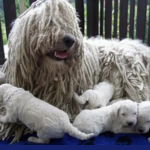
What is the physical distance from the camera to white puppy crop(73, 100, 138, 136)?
138 centimetres

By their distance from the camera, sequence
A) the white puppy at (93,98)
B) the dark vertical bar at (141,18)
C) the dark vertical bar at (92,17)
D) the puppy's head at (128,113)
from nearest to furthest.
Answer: the puppy's head at (128,113)
the white puppy at (93,98)
the dark vertical bar at (141,18)
the dark vertical bar at (92,17)

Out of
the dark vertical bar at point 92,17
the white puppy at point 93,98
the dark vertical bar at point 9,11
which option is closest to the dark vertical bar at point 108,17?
the dark vertical bar at point 92,17

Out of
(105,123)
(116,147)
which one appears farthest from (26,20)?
(116,147)

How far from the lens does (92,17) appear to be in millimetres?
2617

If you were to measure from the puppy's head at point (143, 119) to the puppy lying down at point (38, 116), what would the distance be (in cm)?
28

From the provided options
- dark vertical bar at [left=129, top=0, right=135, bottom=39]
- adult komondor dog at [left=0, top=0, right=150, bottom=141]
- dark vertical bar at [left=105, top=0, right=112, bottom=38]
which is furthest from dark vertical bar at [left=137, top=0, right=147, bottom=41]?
adult komondor dog at [left=0, top=0, right=150, bottom=141]

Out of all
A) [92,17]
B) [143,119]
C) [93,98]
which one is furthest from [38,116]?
[92,17]

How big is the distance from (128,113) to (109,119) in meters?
0.11

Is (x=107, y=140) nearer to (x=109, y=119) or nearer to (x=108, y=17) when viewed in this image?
(x=109, y=119)

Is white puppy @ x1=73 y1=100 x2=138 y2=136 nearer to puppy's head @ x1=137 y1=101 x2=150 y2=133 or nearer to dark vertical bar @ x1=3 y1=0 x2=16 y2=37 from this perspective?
puppy's head @ x1=137 y1=101 x2=150 y2=133

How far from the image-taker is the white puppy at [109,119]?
1375 mm

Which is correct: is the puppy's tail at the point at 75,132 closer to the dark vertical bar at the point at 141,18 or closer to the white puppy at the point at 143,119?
the white puppy at the point at 143,119

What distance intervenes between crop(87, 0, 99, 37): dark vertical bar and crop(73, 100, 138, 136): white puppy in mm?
1263

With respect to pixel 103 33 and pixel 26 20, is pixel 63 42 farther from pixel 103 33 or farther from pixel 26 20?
pixel 103 33
